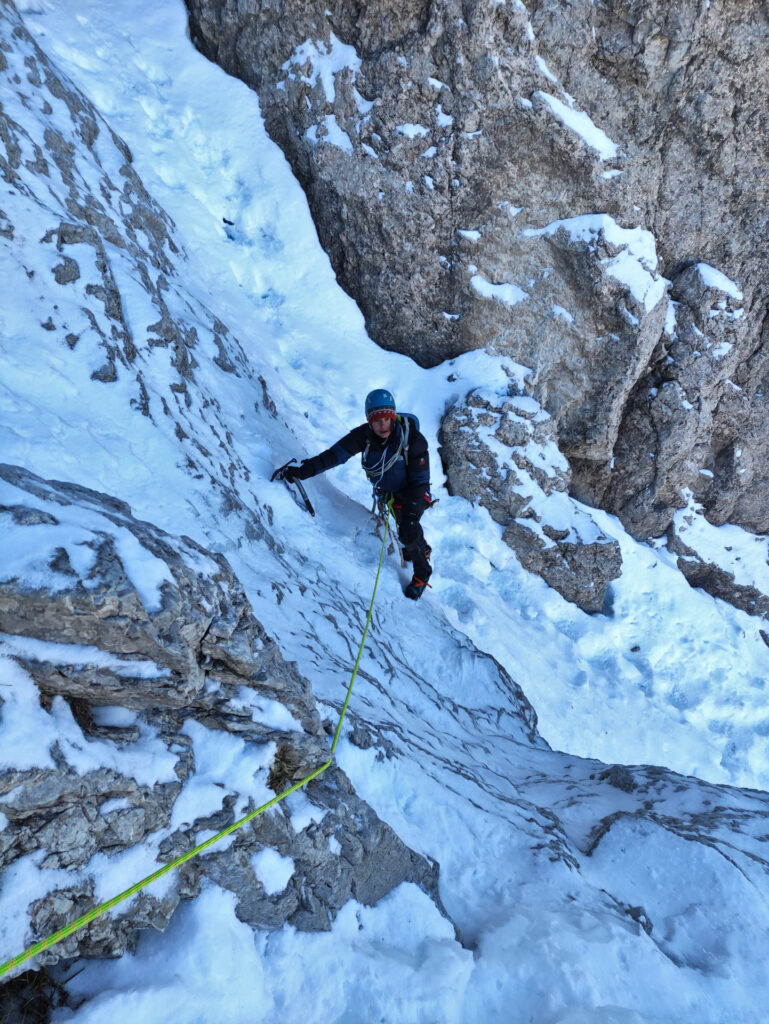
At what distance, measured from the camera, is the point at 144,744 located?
2.29 m

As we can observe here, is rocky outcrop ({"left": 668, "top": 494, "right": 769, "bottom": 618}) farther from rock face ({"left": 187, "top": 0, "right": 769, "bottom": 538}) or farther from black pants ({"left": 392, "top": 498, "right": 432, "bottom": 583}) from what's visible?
black pants ({"left": 392, "top": 498, "right": 432, "bottom": 583})

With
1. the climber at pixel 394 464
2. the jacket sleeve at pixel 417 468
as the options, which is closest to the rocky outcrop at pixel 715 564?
the climber at pixel 394 464

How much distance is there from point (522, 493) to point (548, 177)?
15.2 ft

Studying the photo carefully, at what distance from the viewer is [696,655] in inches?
376

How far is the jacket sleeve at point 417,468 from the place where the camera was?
554cm

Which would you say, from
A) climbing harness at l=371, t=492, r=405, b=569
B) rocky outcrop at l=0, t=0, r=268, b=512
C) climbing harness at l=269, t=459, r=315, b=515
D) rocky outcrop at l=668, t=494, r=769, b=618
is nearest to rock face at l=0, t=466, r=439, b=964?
rocky outcrop at l=0, t=0, r=268, b=512

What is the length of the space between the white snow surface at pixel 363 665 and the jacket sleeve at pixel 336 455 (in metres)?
0.35

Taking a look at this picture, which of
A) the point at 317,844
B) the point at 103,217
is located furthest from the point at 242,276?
the point at 317,844

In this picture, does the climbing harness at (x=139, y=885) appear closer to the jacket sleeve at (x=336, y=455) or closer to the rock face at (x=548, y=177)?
the jacket sleeve at (x=336, y=455)

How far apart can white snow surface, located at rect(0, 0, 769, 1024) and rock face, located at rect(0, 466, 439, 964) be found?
31mm

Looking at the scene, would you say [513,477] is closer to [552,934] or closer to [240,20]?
[552,934]

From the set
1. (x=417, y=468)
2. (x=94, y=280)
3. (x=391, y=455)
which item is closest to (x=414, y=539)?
(x=417, y=468)

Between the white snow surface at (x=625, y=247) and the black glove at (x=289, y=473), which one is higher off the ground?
the white snow surface at (x=625, y=247)

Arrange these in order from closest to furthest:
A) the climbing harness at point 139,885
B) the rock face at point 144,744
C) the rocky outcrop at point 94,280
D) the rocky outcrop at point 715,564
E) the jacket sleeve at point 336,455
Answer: the climbing harness at point 139,885 → the rock face at point 144,744 → the rocky outcrop at point 94,280 → the jacket sleeve at point 336,455 → the rocky outcrop at point 715,564
